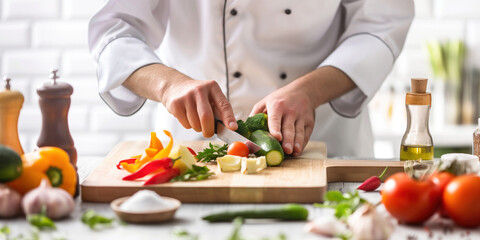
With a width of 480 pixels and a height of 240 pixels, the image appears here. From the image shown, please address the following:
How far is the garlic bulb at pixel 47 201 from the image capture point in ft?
3.99

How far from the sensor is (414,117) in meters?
1.67

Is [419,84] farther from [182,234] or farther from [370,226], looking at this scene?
[182,234]

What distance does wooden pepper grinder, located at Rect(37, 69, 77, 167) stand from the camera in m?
1.42

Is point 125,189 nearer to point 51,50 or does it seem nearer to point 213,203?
point 213,203

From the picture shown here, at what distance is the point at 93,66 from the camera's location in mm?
3408

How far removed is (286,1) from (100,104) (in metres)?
1.64

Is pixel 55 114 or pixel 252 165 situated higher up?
pixel 55 114

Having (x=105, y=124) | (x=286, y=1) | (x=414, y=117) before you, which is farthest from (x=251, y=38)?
(x=105, y=124)

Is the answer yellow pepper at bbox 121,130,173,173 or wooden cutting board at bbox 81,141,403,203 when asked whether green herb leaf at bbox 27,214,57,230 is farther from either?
yellow pepper at bbox 121,130,173,173

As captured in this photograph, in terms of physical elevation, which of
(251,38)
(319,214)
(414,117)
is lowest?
(319,214)

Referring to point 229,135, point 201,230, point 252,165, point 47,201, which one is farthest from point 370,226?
point 229,135

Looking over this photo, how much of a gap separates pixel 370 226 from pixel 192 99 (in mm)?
704

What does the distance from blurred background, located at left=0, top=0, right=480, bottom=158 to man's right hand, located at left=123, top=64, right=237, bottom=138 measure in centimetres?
161

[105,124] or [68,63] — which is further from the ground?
[68,63]
